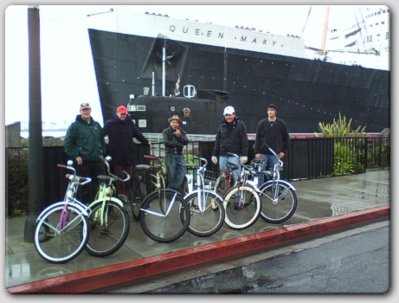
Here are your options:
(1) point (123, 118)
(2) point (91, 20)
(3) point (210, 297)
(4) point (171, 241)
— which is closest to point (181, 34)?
(2) point (91, 20)

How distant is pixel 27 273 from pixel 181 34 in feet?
55.6

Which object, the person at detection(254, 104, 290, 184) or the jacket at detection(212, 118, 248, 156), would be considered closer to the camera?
the jacket at detection(212, 118, 248, 156)

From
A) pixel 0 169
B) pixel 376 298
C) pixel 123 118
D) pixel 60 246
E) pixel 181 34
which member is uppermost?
pixel 181 34

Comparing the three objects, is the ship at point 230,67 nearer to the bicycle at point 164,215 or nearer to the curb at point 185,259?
the curb at point 185,259

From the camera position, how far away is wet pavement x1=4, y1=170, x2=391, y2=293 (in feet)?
14.4

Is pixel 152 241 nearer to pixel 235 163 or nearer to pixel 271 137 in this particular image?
pixel 235 163

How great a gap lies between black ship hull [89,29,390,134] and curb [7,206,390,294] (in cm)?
921

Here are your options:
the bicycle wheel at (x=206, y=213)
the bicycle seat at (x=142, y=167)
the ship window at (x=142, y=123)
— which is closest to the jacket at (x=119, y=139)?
the bicycle seat at (x=142, y=167)

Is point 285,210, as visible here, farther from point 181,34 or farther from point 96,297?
point 181,34

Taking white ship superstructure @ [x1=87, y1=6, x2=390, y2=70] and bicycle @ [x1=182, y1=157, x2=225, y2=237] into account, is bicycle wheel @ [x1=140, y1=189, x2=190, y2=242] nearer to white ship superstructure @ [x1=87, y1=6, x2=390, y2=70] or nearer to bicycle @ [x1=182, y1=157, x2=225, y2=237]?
bicycle @ [x1=182, y1=157, x2=225, y2=237]

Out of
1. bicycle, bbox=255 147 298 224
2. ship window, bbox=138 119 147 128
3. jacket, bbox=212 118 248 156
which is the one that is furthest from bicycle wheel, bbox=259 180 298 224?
ship window, bbox=138 119 147 128

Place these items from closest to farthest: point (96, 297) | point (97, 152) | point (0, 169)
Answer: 1. point (96, 297)
2. point (0, 169)
3. point (97, 152)

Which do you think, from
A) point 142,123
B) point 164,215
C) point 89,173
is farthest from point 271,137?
point 142,123

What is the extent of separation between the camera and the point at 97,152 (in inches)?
227
